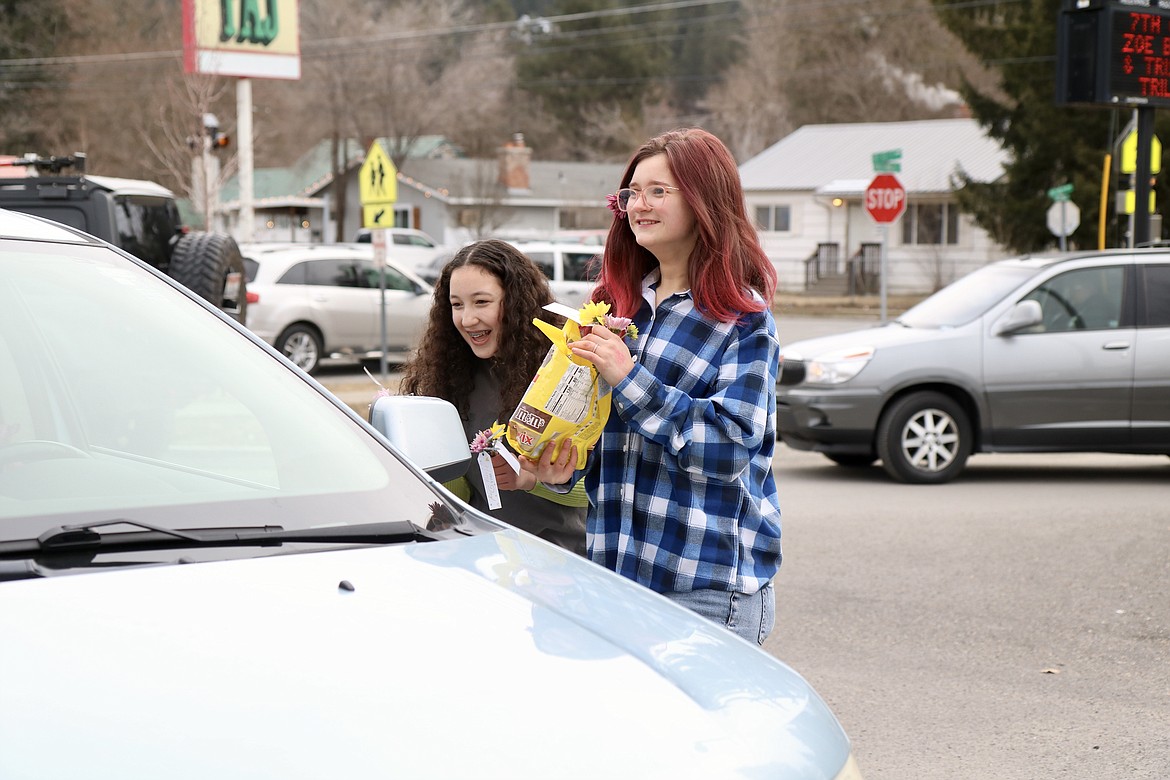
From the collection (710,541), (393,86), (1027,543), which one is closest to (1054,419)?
(1027,543)

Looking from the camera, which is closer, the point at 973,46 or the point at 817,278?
the point at 973,46

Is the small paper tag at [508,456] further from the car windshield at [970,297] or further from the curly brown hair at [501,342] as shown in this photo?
the car windshield at [970,297]

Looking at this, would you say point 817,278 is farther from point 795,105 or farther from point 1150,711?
point 1150,711

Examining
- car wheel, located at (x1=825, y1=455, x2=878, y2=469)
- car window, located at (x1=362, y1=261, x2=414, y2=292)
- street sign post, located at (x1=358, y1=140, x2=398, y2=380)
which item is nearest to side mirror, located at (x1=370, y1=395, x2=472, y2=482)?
car wheel, located at (x1=825, y1=455, x2=878, y2=469)

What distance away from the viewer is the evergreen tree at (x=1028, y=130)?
106 feet

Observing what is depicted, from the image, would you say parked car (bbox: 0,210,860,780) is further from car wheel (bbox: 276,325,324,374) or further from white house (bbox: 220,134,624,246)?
white house (bbox: 220,134,624,246)

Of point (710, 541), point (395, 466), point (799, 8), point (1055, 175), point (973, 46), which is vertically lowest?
point (710, 541)

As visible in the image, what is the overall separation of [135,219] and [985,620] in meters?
6.33

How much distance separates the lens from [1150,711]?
5.41m

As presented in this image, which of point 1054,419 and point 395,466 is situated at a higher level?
point 395,466

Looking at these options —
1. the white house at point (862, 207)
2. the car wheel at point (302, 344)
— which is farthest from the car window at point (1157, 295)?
the white house at point (862, 207)

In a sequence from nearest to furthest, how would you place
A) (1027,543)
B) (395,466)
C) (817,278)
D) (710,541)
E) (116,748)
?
(116,748) → (395,466) → (710,541) → (1027,543) → (817,278)

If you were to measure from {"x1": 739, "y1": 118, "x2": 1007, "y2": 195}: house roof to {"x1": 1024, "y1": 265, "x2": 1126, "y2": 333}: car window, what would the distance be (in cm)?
3722

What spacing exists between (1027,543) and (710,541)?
6.05 meters
